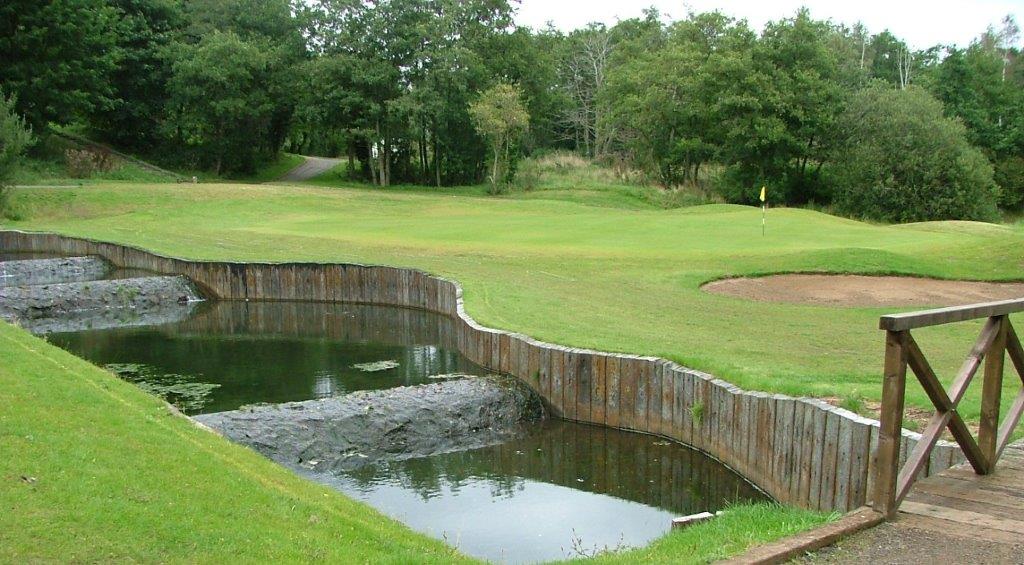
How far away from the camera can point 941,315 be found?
5.73 m

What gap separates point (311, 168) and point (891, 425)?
59781 mm

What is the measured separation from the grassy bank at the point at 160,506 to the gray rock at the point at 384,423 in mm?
3000

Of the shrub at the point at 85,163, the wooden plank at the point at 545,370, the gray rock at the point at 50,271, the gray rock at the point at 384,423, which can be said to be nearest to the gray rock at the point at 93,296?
the gray rock at the point at 50,271

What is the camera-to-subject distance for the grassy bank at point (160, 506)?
16.8 feet

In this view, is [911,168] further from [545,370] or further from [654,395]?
[654,395]

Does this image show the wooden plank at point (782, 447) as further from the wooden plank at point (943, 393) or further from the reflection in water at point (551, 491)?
the wooden plank at point (943, 393)

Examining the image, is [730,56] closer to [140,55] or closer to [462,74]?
[462,74]

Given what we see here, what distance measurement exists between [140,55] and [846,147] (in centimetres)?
4258

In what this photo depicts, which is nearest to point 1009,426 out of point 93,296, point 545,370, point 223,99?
point 545,370

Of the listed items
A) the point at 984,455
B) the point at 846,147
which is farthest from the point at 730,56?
the point at 984,455

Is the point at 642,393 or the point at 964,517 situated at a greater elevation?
the point at 964,517

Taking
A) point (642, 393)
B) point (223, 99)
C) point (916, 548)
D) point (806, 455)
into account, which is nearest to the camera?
point (916, 548)

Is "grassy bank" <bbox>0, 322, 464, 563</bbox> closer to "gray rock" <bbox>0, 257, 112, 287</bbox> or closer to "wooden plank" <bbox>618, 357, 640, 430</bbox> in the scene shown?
"wooden plank" <bbox>618, 357, 640, 430</bbox>

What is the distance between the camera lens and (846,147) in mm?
55719
